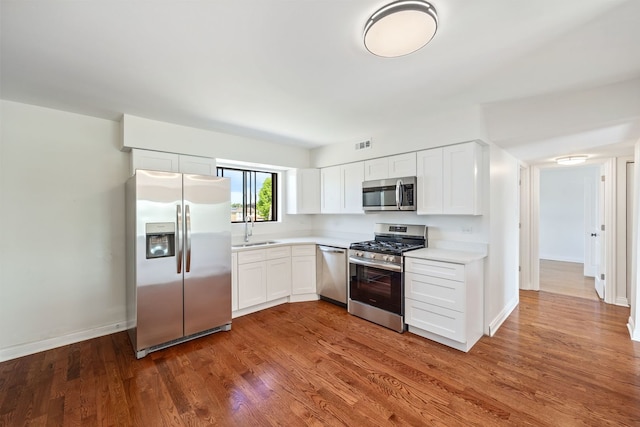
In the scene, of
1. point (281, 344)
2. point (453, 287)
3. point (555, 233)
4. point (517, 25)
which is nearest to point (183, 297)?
point (281, 344)

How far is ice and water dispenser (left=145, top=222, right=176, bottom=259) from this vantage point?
2.73 metres

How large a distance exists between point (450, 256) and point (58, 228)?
428 cm

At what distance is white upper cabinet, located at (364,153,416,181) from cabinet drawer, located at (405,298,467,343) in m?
1.63

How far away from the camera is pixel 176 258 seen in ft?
9.39

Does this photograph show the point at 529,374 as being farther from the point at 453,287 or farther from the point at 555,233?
the point at 555,233

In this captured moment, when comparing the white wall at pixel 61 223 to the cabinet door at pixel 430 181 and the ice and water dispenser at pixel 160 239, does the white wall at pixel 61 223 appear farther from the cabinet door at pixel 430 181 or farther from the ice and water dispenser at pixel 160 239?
the cabinet door at pixel 430 181

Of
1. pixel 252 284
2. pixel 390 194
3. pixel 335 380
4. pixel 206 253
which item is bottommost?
pixel 335 380

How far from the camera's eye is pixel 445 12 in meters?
1.52

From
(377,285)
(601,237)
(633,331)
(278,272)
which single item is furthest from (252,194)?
(601,237)

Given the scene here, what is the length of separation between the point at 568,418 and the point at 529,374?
50cm

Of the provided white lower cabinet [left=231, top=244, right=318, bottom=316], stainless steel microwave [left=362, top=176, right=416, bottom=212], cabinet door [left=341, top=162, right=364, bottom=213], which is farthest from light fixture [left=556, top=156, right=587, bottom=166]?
white lower cabinet [left=231, top=244, right=318, bottom=316]

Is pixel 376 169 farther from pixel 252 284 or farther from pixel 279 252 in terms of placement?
pixel 252 284

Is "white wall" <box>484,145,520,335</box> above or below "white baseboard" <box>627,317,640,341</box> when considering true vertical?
above

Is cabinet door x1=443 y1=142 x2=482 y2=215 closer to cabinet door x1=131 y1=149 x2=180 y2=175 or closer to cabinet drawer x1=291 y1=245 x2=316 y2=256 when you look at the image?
cabinet drawer x1=291 y1=245 x2=316 y2=256
